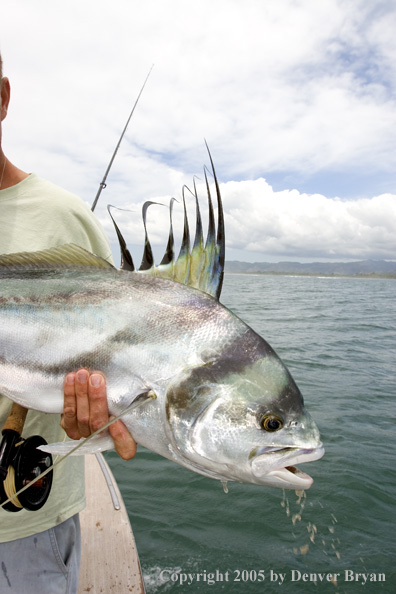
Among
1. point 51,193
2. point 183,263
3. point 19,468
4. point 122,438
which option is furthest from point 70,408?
point 51,193

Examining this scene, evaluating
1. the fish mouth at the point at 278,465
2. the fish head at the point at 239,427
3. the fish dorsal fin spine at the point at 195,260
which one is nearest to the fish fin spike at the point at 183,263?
the fish dorsal fin spine at the point at 195,260

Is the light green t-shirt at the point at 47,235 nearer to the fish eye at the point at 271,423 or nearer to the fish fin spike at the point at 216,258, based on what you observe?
the fish fin spike at the point at 216,258

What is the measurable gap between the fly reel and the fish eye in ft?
3.72

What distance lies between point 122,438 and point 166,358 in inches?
17.4

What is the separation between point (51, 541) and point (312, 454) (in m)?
1.58

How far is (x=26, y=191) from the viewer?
8.22 ft

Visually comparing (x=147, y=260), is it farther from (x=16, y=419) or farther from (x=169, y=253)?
(x=16, y=419)

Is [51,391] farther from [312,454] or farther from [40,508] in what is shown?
[312,454]

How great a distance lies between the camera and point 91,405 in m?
1.91

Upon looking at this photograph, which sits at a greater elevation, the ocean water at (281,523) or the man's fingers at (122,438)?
the man's fingers at (122,438)

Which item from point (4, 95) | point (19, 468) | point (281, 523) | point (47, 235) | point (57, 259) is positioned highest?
point (4, 95)

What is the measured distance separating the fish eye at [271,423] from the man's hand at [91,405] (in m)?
0.63

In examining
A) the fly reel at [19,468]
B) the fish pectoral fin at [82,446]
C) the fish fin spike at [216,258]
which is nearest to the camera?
the fish pectoral fin at [82,446]

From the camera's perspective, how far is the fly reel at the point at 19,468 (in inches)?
78.8
